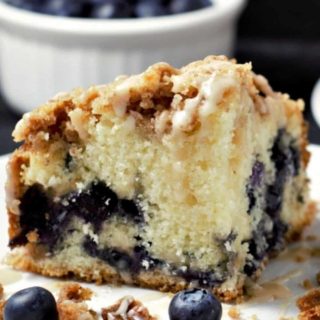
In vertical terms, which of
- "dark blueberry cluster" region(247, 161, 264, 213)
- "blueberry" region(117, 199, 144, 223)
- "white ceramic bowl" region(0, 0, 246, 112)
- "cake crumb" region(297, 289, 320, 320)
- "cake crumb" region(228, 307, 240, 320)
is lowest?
"white ceramic bowl" region(0, 0, 246, 112)

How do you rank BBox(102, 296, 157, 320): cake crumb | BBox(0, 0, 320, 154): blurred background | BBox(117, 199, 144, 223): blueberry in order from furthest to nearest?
1. BBox(0, 0, 320, 154): blurred background
2. BBox(117, 199, 144, 223): blueberry
3. BBox(102, 296, 157, 320): cake crumb

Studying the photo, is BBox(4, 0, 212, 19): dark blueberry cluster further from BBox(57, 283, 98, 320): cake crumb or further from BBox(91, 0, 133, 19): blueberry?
BBox(57, 283, 98, 320): cake crumb

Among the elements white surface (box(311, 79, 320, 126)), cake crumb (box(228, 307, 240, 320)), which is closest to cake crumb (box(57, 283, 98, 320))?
cake crumb (box(228, 307, 240, 320))

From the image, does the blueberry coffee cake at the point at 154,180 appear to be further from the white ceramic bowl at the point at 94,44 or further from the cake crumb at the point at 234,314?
the white ceramic bowl at the point at 94,44

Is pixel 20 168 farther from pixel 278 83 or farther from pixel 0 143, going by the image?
pixel 278 83

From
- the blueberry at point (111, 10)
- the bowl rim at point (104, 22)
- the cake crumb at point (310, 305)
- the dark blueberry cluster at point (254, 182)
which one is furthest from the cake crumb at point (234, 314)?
the blueberry at point (111, 10)

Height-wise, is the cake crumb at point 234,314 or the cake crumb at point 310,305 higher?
the cake crumb at point 310,305
